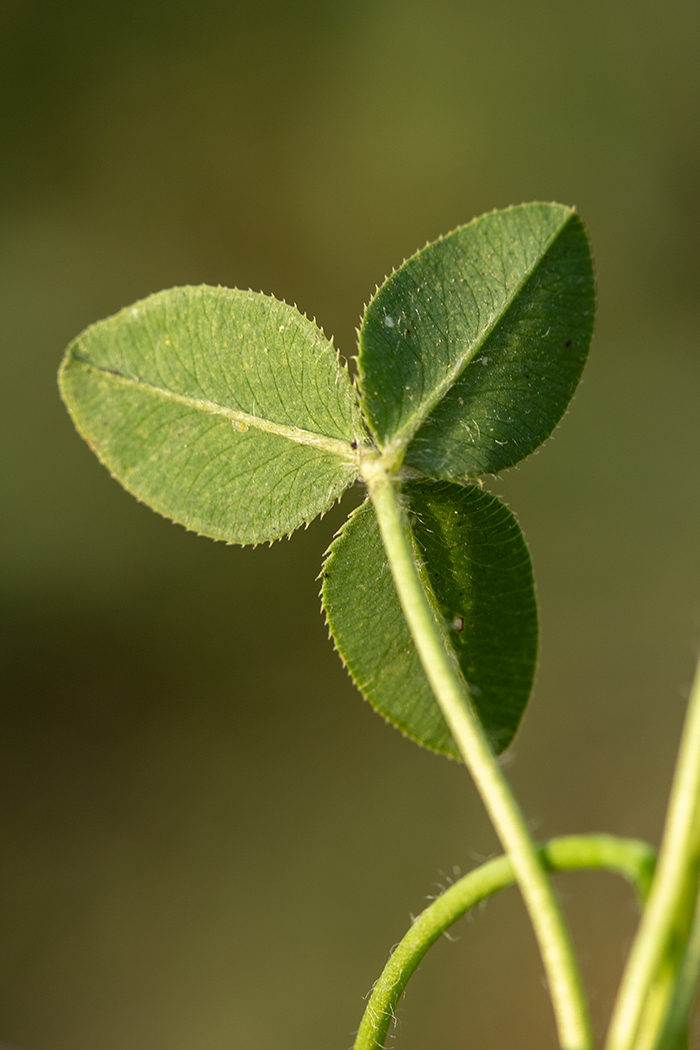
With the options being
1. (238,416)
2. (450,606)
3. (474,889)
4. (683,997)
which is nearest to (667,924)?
(683,997)

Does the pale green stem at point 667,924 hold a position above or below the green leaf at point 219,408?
below

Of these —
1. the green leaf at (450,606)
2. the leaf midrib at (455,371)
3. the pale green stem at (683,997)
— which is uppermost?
the leaf midrib at (455,371)

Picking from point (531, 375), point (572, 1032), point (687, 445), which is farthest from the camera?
point (687, 445)

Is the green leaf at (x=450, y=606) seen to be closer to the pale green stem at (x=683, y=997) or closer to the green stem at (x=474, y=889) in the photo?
the green stem at (x=474, y=889)

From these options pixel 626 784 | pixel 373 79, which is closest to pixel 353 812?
pixel 626 784

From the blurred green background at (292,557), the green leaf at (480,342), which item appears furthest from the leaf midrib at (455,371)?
the blurred green background at (292,557)

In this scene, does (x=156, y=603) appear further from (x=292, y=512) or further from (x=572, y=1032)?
(x=572, y=1032)

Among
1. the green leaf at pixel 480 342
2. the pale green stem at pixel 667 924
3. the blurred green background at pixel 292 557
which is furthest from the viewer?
the blurred green background at pixel 292 557
